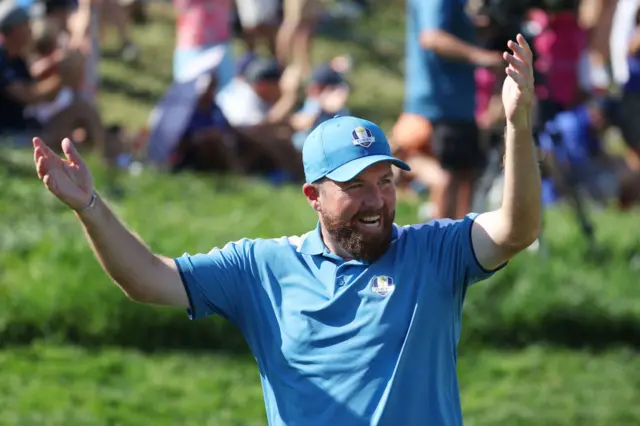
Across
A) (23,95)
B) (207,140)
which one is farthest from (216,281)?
(207,140)

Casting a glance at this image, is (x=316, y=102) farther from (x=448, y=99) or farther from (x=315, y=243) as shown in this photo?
(x=315, y=243)

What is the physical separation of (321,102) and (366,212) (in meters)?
8.39

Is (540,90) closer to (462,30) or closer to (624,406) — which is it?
(462,30)

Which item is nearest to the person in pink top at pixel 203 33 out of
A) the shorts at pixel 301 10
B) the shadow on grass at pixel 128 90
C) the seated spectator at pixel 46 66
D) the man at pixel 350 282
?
the seated spectator at pixel 46 66

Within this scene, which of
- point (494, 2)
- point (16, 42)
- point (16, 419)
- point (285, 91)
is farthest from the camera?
point (285, 91)

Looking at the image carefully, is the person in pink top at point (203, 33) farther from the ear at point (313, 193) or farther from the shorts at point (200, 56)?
the ear at point (313, 193)

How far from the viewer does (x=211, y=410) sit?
738cm

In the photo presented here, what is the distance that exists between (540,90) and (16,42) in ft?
14.2

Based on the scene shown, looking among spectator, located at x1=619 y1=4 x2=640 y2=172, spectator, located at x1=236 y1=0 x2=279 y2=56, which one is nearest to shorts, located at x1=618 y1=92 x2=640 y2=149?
spectator, located at x1=619 y1=4 x2=640 y2=172

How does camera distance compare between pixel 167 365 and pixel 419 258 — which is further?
pixel 167 365

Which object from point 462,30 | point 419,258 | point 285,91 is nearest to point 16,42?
point 285,91

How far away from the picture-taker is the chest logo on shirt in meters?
4.23

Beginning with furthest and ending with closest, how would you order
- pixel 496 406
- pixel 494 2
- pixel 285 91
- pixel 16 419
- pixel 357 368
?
1. pixel 285 91
2. pixel 494 2
3. pixel 496 406
4. pixel 16 419
5. pixel 357 368

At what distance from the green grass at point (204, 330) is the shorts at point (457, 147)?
72 cm
